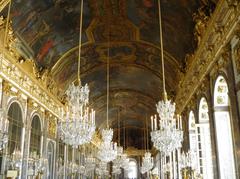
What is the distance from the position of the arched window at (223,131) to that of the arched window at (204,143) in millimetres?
1909

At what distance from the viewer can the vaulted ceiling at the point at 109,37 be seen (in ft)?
44.9

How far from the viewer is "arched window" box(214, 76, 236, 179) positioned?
1038 cm

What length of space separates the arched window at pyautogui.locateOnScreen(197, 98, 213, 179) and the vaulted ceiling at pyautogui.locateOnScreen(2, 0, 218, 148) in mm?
3258

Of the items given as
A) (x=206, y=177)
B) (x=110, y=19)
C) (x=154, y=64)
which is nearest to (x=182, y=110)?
(x=154, y=64)

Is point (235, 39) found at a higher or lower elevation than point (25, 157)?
higher

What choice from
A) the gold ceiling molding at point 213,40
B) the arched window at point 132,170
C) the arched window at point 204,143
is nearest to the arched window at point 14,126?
the arched window at point 204,143

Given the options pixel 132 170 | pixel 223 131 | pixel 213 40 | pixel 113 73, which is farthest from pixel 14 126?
pixel 132 170

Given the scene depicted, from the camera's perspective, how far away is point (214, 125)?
1083 centimetres

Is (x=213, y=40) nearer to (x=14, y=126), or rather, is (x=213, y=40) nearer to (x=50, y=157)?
(x=14, y=126)

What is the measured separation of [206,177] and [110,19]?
9.33m

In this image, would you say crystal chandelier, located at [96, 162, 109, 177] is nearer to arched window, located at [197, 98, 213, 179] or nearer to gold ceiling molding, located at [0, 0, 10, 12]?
arched window, located at [197, 98, 213, 179]

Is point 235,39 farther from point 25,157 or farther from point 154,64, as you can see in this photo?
point 154,64

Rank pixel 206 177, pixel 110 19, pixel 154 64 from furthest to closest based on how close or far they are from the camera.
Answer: pixel 154 64 → pixel 110 19 → pixel 206 177

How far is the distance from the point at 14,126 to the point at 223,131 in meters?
8.95
